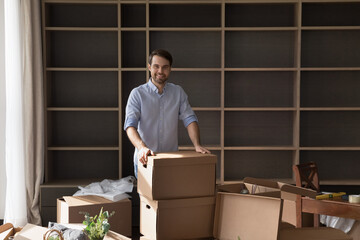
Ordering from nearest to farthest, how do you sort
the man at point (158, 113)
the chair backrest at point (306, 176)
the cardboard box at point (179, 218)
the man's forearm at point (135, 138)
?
1. the cardboard box at point (179, 218)
2. the man's forearm at point (135, 138)
3. the man at point (158, 113)
4. the chair backrest at point (306, 176)

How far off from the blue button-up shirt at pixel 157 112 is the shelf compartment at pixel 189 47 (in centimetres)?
160

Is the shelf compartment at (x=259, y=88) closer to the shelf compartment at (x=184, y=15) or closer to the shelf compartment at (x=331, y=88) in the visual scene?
the shelf compartment at (x=331, y=88)

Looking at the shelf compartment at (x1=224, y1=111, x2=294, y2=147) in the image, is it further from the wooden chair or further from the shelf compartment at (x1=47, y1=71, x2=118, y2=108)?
the shelf compartment at (x1=47, y1=71, x2=118, y2=108)

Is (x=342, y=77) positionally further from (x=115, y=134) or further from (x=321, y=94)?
(x=115, y=134)

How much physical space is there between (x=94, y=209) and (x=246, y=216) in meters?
1.73

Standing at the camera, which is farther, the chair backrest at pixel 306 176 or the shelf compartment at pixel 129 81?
the shelf compartment at pixel 129 81

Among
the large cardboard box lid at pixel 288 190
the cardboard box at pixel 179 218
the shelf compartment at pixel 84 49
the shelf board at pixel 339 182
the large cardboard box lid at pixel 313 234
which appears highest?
the shelf compartment at pixel 84 49

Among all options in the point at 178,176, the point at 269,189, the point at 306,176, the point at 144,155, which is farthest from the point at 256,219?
the point at 306,176

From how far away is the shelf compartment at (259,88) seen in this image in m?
4.74

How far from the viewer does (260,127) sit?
188 inches

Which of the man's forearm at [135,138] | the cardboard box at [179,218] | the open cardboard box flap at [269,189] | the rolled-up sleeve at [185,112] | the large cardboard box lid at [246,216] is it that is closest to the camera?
the large cardboard box lid at [246,216]

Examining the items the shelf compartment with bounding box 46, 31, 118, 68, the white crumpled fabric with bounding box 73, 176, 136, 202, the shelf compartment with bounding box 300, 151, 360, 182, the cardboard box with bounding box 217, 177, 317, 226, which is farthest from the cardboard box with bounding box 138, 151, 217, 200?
the shelf compartment with bounding box 300, 151, 360, 182

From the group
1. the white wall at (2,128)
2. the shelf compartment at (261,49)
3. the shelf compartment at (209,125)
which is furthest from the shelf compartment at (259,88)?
the white wall at (2,128)

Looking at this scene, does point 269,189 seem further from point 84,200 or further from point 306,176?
point 84,200
